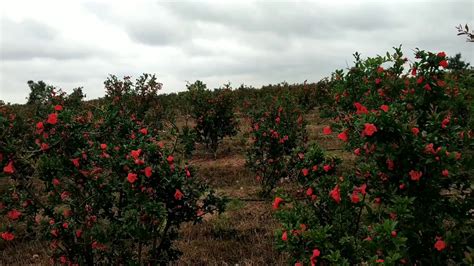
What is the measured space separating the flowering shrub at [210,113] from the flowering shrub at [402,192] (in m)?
7.86

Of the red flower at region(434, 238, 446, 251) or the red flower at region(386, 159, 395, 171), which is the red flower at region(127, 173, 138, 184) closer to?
the red flower at region(386, 159, 395, 171)

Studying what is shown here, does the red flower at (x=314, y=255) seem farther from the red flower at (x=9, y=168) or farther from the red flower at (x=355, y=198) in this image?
the red flower at (x=9, y=168)

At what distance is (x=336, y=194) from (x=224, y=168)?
6456 millimetres

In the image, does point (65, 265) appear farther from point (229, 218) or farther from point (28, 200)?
point (229, 218)

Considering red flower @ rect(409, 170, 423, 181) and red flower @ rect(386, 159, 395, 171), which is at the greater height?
red flower @ rect(386, 159, 395, 171)

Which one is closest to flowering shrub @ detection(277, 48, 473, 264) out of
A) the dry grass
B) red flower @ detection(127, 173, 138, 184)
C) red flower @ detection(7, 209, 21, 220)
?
red flower @ detection(127, 173, 138, 184)

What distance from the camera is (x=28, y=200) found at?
3.65 metres

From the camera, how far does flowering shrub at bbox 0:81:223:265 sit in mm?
3258

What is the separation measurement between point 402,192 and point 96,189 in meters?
2.70

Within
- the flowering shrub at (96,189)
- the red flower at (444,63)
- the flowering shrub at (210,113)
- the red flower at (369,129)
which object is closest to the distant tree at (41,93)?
the flowering shrub at (96,189)

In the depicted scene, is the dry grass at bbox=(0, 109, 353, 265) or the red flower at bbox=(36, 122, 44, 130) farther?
the dry grass at bbox=(0, 109, 353, 265)

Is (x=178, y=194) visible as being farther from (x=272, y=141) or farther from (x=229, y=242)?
(x=272, y=141)

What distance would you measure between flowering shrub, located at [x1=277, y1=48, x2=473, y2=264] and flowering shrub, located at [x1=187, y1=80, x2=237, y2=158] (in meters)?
7.86

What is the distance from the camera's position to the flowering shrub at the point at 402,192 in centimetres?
243
